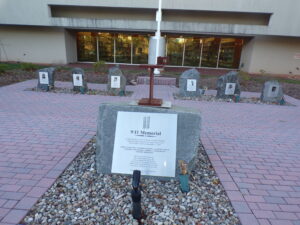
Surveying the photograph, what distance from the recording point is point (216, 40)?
53.2 feet

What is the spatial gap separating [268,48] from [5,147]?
54.2 feet

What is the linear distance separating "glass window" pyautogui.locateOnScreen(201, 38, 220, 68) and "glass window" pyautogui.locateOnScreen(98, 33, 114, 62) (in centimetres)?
728

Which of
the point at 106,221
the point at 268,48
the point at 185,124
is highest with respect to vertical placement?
the point at 268,48

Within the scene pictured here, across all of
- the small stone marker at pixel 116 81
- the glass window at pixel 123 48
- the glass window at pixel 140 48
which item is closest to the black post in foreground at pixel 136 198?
the small stone marker at pixel 116 81

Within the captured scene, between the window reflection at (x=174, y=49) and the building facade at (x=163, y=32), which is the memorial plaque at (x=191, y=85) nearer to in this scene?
the building facade at (x=163, y=32)

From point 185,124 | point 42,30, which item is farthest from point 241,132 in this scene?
point 42,30

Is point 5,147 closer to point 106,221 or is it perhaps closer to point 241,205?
point 106,221

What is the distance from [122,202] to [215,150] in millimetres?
1951

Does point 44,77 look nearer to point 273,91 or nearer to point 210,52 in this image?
point 273,91

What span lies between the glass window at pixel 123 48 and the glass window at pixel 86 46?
189 cm

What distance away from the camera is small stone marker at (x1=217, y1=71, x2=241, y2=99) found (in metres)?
7.35

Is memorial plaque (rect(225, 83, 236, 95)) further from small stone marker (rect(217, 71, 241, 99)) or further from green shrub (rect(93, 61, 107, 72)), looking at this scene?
green shrub (rect(93, 61, 107, 72))

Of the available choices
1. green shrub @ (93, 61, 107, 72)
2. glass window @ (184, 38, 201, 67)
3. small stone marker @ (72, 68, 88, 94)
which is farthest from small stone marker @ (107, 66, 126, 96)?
glass window @ (184, 38, 201, 67)

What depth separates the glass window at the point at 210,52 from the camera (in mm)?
A: 16297
